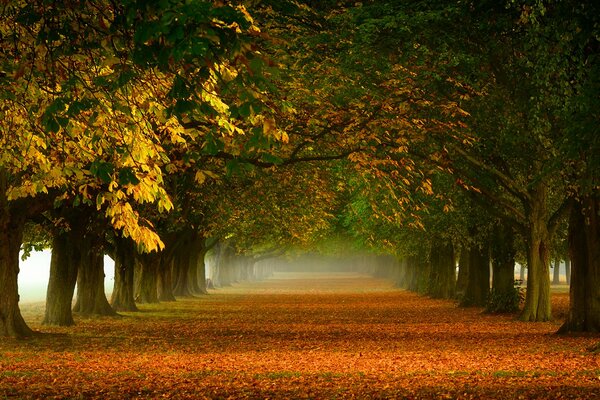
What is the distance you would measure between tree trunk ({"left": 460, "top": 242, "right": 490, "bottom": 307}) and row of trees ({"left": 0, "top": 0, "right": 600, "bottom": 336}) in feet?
0.34

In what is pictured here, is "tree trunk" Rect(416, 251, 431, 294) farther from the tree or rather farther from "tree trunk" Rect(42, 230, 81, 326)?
the tree

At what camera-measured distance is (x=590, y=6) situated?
1355cm

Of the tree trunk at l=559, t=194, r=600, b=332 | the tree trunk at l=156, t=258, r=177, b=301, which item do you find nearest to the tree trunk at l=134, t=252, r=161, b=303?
the tree trunk at l=156, t=258, r=177, b=301

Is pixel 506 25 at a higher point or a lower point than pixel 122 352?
higher

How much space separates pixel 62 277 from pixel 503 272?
17338 millimetres

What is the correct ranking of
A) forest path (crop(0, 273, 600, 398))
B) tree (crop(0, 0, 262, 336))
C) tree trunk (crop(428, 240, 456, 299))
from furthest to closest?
tree trunk (crop(428, 240, 456, 299))
forest path (crop(0, 273, 600, 398))
tree (crop(0, 0, 262, 336))

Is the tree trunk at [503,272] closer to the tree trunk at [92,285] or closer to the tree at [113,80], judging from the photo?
the tree trunk at [92,285]

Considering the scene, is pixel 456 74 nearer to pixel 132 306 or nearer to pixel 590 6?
pixel 590 6

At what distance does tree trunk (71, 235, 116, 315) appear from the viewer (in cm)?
3369

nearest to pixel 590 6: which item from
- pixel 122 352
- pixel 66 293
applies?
pixel 122 352

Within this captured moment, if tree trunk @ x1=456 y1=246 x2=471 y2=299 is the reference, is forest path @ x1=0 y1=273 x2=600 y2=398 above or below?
below

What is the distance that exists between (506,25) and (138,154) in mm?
9305

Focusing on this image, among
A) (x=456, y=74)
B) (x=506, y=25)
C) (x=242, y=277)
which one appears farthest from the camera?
(x=242, y=277)

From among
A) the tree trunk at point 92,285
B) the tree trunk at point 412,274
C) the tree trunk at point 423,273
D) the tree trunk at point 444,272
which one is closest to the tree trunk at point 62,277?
the tree trunk at point 92,285
